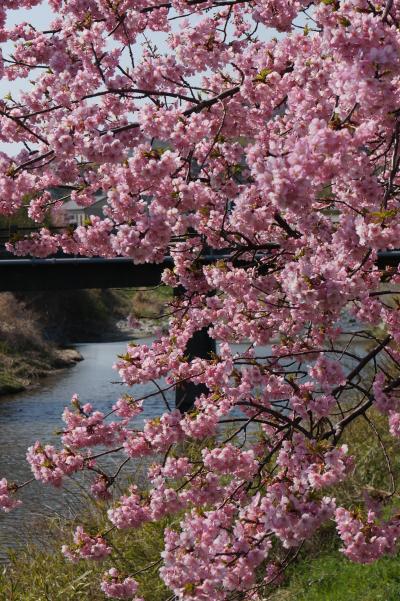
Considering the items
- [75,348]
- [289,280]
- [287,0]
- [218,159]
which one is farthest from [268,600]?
[75,348]

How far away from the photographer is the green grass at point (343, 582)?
24.9 ft

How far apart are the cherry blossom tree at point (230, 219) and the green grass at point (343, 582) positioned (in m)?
0.85

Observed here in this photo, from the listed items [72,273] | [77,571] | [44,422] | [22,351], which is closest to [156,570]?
[77,571]

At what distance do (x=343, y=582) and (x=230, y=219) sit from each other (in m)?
3.63

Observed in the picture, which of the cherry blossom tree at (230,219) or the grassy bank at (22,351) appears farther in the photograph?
the grassy bank at (22,351)

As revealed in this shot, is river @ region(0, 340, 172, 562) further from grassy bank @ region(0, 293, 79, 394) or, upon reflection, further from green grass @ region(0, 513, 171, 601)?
green grass @ region(0, 513, 171, 601)

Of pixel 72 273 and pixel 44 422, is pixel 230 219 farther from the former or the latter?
pixel 72 273

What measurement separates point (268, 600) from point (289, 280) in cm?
450

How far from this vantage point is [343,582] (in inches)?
316

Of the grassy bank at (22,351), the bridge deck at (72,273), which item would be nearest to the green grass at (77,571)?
the bridge deck at (72,273)

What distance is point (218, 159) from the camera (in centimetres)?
638

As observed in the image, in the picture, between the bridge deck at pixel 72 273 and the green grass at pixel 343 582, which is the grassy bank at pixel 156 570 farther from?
the bridge deck at pixel 72 273

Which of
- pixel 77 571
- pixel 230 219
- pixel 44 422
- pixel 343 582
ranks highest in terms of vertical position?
pixel 230 219

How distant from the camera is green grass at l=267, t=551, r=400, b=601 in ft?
24.9
